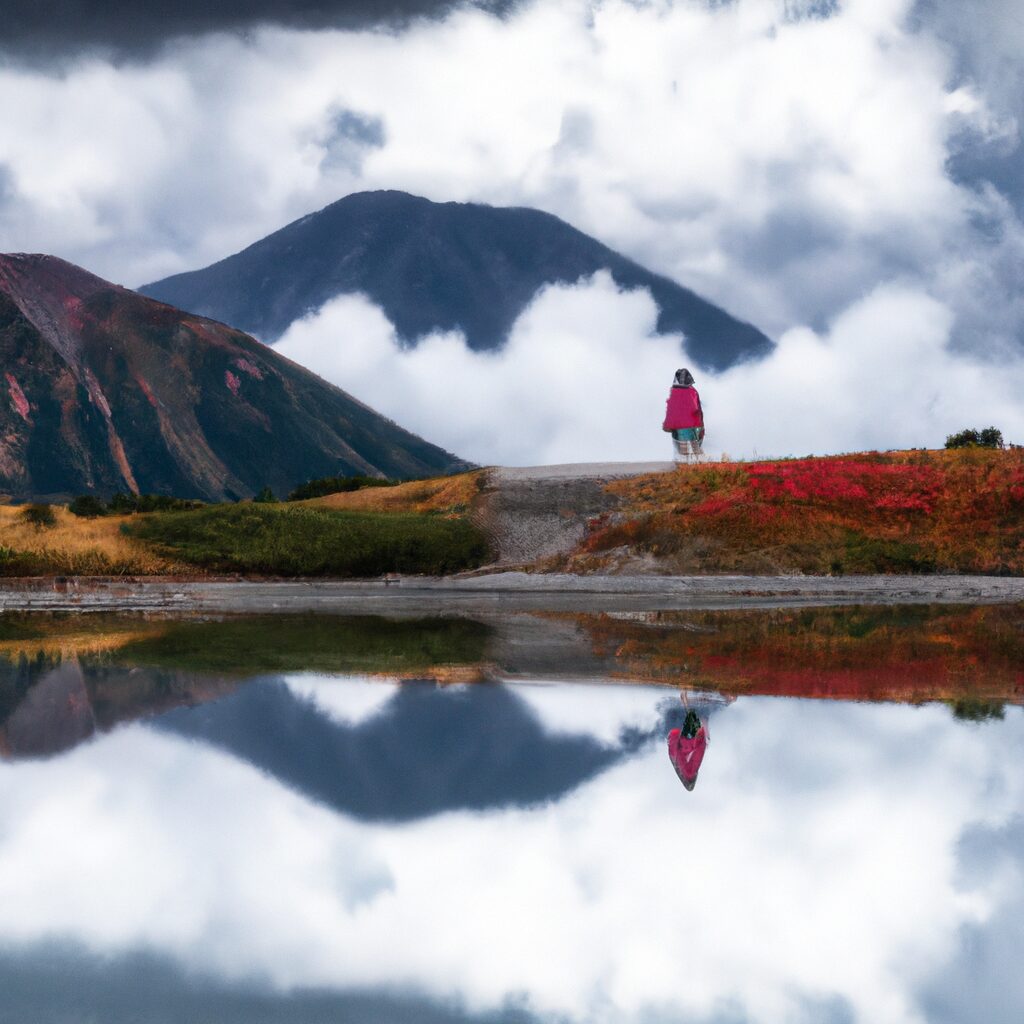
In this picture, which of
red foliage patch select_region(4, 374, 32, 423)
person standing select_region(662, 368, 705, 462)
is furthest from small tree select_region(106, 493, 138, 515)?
red foliage patch select_region(4, 374, 32, 423)

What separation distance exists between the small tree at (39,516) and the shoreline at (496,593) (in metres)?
3.01

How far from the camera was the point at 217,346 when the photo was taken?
83125 millimetres

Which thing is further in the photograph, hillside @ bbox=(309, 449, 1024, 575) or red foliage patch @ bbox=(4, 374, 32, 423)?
red foliage patch @ bbox=(4, 374, 32, 423)

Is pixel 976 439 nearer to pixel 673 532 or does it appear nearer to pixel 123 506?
pixel 673 532

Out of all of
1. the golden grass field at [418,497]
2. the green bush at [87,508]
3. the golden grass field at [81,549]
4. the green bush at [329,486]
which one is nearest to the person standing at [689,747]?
the golden grass field at [81,549]

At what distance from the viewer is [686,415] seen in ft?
126

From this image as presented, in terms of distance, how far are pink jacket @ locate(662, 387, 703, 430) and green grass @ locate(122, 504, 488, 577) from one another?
8.86m

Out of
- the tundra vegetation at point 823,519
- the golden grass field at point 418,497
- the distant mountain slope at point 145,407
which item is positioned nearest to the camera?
the tundra vegetation at point 823,519

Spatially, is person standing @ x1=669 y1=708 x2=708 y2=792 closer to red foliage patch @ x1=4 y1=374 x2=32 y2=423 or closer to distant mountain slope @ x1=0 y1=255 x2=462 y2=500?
distant mountain slope @ x1=0 y1=255 x2=462 y2=500

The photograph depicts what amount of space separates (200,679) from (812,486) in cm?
2408

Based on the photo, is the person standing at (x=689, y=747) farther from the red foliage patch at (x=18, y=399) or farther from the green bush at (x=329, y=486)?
the red foliage patch at (x=18, y=399)

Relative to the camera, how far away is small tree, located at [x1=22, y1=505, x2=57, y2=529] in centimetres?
3453

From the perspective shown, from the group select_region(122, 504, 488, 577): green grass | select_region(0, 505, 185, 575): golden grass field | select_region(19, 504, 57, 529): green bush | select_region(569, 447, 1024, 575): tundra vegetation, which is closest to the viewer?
select_region(569, 447, 1024, 575): tundra vegetation

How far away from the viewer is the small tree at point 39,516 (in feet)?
113
